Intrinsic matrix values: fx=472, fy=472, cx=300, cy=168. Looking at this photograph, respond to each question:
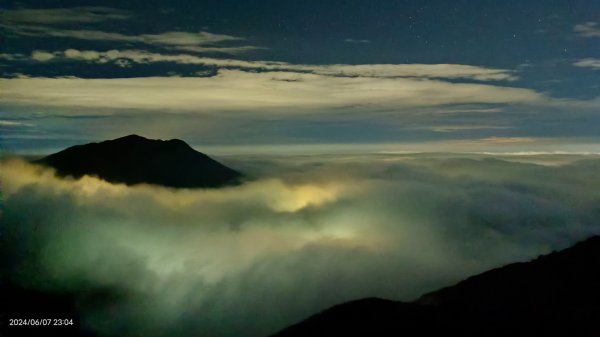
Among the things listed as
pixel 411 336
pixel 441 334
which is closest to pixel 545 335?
pixel 441 334

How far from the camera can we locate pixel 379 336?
197750 millimetres

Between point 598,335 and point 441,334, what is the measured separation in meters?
58.5

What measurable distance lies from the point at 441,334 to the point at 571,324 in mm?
55010

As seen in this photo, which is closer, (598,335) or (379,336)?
(598,335)

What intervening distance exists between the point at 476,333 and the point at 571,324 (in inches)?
1619

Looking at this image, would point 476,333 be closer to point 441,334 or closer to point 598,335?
point 441,334

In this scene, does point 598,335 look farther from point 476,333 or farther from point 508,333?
point 476,333

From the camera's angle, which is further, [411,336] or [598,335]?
[411,336]

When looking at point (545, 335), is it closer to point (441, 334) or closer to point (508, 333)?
point (508, 333)

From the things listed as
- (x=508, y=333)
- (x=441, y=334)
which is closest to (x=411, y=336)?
(x=441, y=334)

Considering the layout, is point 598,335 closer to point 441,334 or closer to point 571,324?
point 571,324

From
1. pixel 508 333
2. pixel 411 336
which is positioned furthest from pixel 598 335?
pixel 411 336

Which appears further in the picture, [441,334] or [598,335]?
[441,334]

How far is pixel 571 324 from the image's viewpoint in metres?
199
